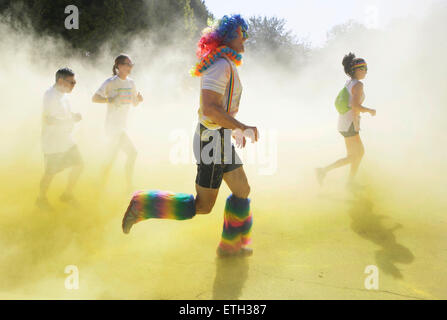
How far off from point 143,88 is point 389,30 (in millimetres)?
8283

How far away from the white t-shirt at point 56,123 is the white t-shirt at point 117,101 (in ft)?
1.85

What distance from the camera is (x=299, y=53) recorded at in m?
28.5

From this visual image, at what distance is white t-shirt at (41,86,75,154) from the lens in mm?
3957

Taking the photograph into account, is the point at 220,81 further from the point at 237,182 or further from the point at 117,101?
the point at 117,101

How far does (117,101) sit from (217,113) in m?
2.68

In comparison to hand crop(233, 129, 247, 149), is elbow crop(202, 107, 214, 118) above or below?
above

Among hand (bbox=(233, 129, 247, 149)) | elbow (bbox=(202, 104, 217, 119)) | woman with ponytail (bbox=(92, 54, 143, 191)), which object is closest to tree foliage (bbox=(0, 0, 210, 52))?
woman with ponytail (bbox=(92, 54, 143, 191))

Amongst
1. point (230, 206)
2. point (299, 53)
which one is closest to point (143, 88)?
point (230, 206)

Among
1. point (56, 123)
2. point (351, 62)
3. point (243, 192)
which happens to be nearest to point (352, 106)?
point (351, 62)

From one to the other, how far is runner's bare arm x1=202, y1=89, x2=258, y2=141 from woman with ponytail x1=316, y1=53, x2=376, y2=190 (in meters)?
2.62

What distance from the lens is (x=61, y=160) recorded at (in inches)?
162

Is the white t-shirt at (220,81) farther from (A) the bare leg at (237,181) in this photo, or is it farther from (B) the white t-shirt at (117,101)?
(B) the white t-shirt at (117,101)

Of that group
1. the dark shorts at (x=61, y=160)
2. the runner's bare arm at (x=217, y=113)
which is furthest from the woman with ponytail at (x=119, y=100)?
the runner's bare arm at (x=217, y=113)

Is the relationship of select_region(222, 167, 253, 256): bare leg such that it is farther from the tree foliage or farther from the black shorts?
the tree foliage
